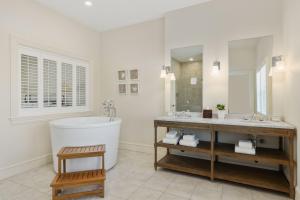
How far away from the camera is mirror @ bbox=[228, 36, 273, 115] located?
2539 millimetres

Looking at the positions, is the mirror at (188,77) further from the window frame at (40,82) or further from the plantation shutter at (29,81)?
the plantation shutter at (29,81)

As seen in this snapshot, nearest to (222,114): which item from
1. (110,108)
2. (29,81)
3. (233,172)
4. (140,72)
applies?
(233,172)

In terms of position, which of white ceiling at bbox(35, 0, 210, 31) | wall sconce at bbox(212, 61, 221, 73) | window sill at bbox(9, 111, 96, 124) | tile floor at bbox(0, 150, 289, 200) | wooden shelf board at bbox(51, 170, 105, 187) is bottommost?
tile floor at bbox(0, 150, 289, 200)

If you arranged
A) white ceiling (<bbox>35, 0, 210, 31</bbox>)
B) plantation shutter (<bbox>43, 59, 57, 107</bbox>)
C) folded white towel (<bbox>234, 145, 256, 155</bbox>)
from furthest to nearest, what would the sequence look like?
plantation shutter (<bbox>43, 59, 57, 107</bbox>), white ceiling (<bbox>35, 0, 210, 31</bbox>), folded white towel (<bbox>234, 145, 256, 155</bbox>)

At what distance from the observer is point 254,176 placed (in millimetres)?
2295

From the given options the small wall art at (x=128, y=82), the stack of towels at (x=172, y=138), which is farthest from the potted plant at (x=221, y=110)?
the small wall art at (x=128, y=82)

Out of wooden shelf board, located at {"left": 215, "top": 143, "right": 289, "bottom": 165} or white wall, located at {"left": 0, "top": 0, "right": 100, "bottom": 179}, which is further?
white wall, located at {"left": 0, "top": 0, "right": 100, "bottom": 179}

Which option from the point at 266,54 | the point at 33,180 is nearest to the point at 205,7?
the point at 266,54

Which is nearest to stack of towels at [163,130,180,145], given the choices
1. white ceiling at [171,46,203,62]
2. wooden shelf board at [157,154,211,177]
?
wooden shelf board at [157,154,211,177]

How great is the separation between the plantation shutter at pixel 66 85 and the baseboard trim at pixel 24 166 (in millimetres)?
1023

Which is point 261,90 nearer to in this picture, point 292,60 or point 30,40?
point 292,60

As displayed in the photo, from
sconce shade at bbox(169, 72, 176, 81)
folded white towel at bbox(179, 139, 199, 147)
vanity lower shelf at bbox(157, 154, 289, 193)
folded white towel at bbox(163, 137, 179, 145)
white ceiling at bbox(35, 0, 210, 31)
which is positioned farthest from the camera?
sconce shade at bbox(169, 72, 176, 81)

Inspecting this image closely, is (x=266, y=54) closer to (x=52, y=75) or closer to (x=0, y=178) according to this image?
(x=52, y=75)

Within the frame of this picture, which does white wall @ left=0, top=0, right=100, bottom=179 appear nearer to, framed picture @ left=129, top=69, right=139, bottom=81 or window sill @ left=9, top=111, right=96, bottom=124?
window sill @ left=9, top=111, right=96, bottom=124
